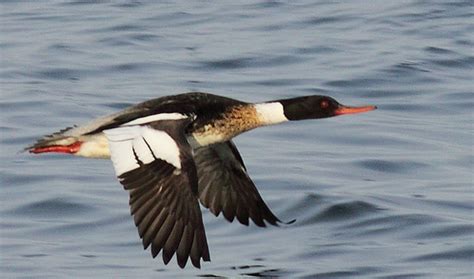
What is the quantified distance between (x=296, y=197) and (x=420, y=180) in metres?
0.96

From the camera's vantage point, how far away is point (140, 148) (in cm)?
870

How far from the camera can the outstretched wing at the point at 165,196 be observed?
854 cm

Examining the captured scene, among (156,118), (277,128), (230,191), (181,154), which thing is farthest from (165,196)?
(277,128)

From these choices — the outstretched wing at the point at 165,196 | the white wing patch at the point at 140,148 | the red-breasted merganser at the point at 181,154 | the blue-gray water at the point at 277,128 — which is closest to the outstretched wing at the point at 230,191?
the red-breasted merganser at the point at 181,154

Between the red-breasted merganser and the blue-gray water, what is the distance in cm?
46

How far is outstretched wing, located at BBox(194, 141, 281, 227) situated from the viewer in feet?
33.3

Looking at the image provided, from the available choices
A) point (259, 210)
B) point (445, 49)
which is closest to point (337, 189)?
point (259, 210)

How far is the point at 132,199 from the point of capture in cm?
857

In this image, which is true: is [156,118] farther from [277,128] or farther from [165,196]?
[277,128]

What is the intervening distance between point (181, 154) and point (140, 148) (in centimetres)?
22

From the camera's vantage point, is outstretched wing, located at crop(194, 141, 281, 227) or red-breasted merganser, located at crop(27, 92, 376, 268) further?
outstretched wing, located at crop(194, 141, 281, 227)

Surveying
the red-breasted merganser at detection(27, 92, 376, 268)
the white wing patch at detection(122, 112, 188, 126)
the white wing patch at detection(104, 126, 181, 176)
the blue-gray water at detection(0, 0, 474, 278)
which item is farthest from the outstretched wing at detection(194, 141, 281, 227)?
the white wing patch at detection(104, 126, 181, 176)

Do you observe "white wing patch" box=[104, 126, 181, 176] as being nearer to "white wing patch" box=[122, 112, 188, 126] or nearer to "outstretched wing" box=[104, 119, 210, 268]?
"outstretched wing" box=[104, 119, 210, 268]

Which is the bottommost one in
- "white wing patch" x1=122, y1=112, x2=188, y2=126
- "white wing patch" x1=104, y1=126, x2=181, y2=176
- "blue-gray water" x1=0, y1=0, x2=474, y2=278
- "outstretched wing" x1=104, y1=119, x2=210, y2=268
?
"blue-gray water" x1=0, y1=0, x2=474, y2=278
